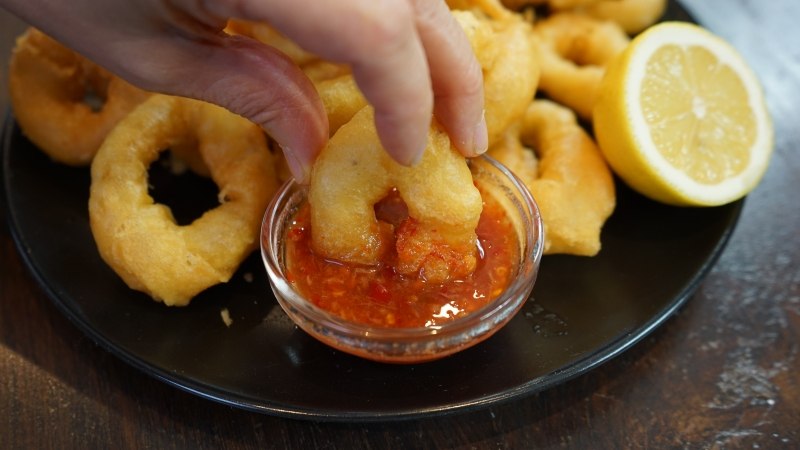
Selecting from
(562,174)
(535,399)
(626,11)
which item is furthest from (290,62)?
(626,11)

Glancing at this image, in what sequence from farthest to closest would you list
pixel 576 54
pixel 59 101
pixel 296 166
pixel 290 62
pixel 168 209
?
1. pixel 576 54
2. pixel 59 101
3. pixel 168 209
4. pixel 296 166
5. pixel 290 62

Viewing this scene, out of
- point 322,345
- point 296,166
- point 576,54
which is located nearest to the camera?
point 296,166

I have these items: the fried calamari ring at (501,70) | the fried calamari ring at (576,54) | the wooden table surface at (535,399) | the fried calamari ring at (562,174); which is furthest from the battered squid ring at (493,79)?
the wooden table surface at (535,399)

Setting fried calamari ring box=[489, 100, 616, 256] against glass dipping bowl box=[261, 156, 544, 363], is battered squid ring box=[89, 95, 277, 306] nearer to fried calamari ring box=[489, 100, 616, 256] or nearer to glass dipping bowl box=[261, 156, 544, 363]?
glass dipping bowl box=[261, 156, 544, 363]

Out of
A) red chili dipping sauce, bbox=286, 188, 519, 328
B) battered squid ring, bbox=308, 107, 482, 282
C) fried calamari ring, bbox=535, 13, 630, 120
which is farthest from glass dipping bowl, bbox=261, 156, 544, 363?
fried calamari ring, bbox=535, 13, 630, 120

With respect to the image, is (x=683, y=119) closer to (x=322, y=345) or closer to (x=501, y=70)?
(x=501, y=70)

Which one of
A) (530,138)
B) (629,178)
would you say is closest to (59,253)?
(530,138)

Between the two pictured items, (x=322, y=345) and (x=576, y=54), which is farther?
(x=576, y=54)

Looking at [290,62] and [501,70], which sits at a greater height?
[290,62]
